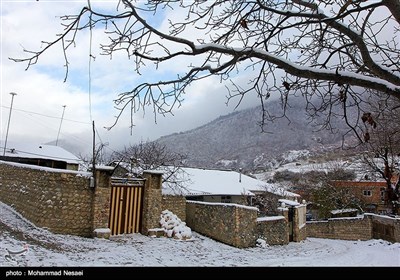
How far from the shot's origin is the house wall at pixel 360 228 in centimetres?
1746

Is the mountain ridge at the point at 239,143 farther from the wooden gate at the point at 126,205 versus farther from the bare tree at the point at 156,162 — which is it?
the wooden gate at the point at 126,205

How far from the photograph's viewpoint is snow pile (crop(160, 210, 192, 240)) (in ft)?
40.4

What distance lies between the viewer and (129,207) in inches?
467

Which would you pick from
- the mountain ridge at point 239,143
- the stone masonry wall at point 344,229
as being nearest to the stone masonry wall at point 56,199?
the stone masonry wall at point 344,229

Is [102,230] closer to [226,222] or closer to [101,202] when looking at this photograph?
[101,202]

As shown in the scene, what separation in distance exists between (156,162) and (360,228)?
1419 cm

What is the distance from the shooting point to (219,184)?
2859 cm

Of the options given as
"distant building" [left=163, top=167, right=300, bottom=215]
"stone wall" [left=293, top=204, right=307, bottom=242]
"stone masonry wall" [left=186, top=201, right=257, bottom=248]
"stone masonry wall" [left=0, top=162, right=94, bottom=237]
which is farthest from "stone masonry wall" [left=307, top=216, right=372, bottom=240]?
"stone masonry wall" [left=0, top=162, right=94, bottom=237]

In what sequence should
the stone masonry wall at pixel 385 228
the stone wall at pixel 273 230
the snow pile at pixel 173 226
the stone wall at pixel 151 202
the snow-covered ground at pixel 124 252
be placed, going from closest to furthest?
the snow-covered ground at pixel 124 252
the stone wall at pixel 151 202
the snow pile at pixel 173 226
the stone wall at pixel 273 230
the stone masonry wall at pixel 385 228

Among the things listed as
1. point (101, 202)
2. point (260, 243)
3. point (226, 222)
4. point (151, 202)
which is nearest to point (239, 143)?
point (260, 243)

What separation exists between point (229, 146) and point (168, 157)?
167 ft

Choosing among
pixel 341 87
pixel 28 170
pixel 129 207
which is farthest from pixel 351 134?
pixel 28 170

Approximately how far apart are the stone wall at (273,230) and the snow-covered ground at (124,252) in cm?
108

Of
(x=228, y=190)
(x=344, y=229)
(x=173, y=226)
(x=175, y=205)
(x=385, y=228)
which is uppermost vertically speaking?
(x=228, y=190)
